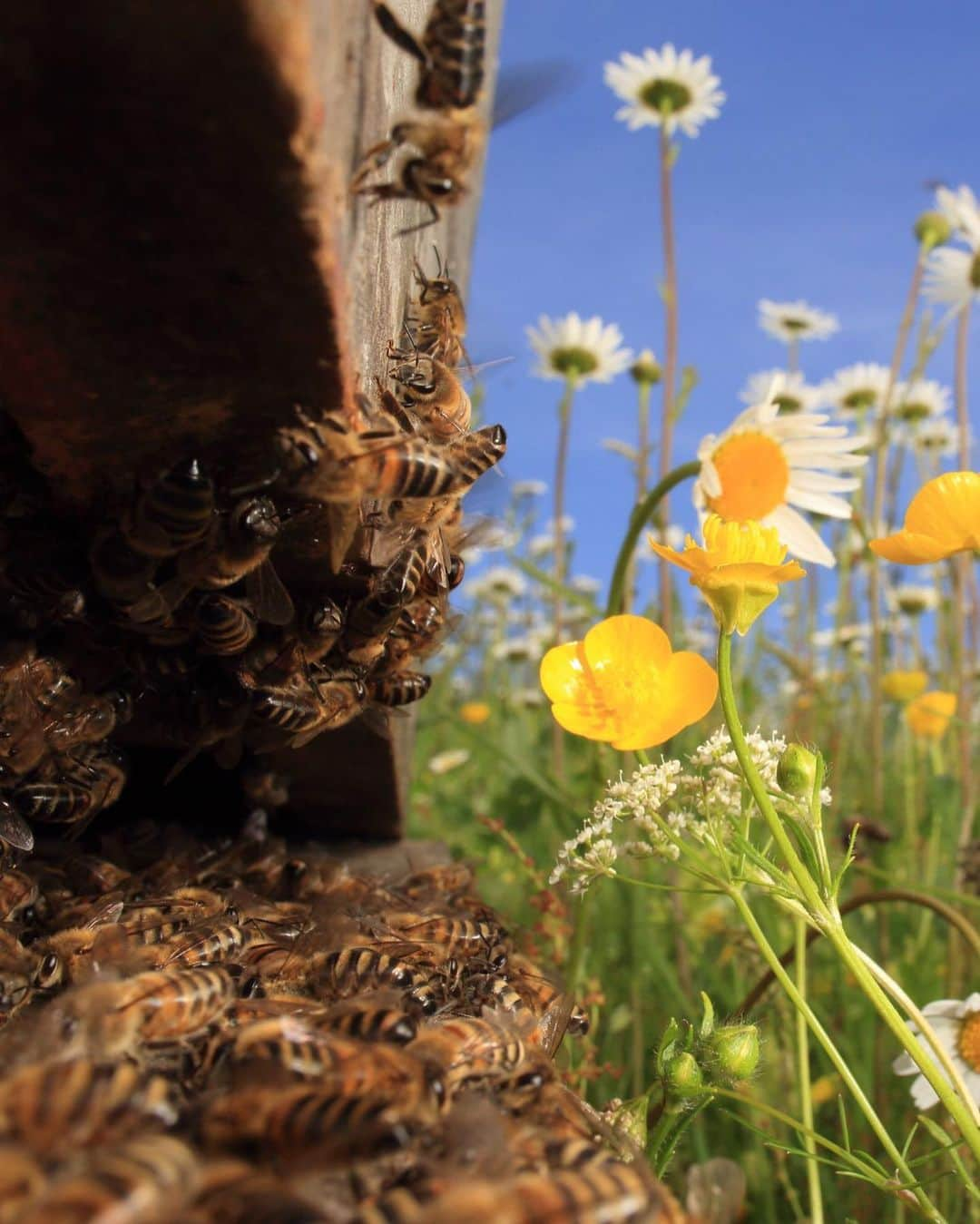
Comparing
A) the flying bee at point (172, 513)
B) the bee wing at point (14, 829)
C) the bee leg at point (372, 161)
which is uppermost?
the bee leg at point (372, 161)

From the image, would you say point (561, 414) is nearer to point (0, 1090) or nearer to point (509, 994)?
point (509, 994)

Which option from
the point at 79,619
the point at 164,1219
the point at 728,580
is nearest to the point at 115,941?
A: the point at 79,619

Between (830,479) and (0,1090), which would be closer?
(0,1090)

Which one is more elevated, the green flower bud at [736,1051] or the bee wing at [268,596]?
the bee wing at [268,596]

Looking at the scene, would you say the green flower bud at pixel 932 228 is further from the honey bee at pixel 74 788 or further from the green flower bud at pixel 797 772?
the honey bee at pixel 74 788

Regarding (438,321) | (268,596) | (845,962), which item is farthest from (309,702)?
(845,962)

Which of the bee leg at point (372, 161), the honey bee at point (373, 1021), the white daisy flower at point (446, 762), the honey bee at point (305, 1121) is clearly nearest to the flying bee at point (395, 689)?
the honey bee at point (373, 1021)
